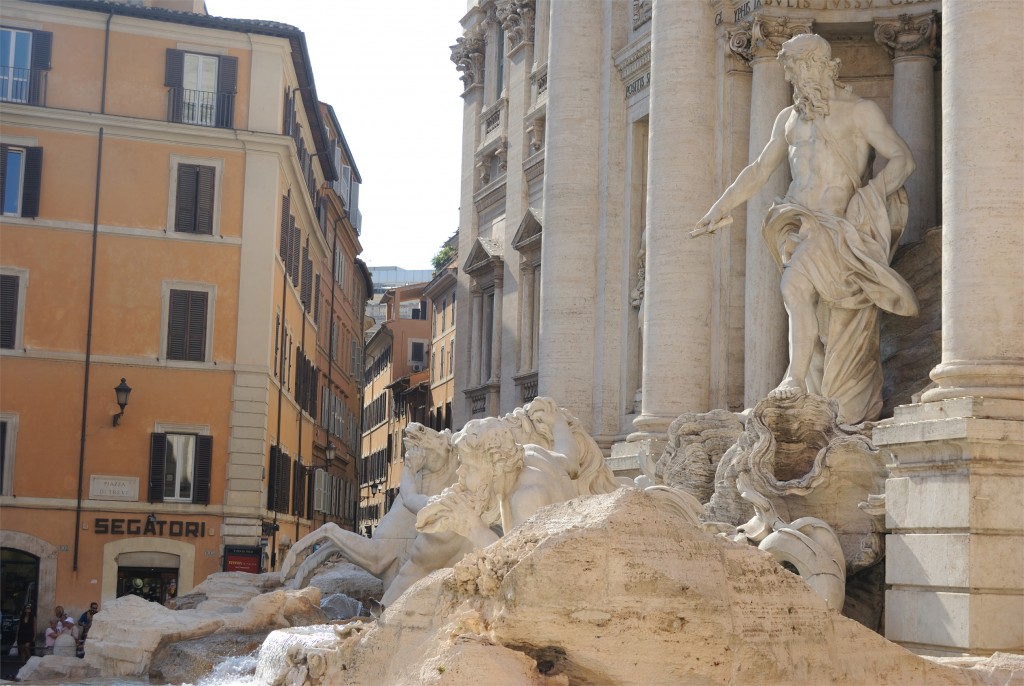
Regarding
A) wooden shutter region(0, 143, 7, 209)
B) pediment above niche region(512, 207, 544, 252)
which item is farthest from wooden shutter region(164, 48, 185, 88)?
pediment above niche region(512, 207, 544, 252)

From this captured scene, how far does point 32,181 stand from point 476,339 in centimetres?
993

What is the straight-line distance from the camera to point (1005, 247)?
1112cm

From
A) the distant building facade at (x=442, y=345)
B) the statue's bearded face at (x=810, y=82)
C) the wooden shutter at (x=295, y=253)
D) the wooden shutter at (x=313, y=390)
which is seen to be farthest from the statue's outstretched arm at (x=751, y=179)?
the distant building facade at (x=442, y=345)

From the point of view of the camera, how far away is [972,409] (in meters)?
10.6

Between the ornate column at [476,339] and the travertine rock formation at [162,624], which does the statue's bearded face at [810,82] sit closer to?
the travertine rock formation at [162,624]

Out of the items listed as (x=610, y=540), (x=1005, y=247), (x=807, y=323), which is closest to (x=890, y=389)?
(x=807, y=323)

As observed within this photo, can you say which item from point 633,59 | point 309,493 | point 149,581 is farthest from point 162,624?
point 309,493

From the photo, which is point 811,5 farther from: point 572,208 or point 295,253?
point 295,253

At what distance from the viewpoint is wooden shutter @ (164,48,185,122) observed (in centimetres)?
3316

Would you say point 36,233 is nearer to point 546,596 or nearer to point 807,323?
point 807,323

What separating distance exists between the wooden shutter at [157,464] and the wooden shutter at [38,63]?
7730 mm

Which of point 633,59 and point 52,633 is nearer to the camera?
point 633,59

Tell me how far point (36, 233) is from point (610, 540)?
27279 millimetres

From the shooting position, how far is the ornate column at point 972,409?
10.4m
